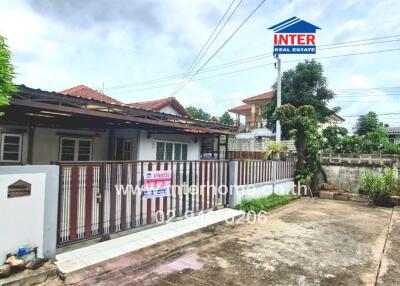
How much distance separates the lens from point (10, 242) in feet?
11.7

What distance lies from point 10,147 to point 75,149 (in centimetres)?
193

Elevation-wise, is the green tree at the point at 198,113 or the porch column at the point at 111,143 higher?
the green tree at the point at 198,113

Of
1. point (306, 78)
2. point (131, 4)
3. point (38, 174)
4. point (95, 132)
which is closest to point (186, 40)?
point (131, 4)

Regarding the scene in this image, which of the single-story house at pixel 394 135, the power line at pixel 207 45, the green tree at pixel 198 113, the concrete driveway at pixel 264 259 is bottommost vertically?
the concrete driveway at pixel 264 259

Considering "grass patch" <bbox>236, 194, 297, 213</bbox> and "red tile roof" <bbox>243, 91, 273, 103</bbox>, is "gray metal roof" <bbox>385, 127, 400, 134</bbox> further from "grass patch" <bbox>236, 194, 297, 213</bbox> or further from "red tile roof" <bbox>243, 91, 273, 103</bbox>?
"grass patch" <bbox>236, 194, 297, 213</bbox>

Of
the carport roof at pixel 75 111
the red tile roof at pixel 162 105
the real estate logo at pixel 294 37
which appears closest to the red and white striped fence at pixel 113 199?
the carport roof at pixel 75 111

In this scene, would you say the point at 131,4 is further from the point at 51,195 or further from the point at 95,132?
the point at 51,195

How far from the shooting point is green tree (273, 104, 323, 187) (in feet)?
39.0

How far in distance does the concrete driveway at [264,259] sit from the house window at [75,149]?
619 centimetres

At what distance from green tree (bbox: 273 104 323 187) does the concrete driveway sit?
524cm

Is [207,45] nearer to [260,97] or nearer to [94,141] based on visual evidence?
[94,141]

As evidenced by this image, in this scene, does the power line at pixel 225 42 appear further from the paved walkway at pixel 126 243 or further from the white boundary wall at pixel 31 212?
the white boundary wall at pixel 31 212

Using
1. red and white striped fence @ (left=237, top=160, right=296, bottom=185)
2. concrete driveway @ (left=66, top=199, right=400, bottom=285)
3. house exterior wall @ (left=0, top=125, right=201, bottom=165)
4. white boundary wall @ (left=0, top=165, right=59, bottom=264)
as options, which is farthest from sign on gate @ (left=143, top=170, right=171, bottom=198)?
house exterior wall @ (left=0, top=125, right=201, bottom=165)

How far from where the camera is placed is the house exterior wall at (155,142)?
1039 cm
